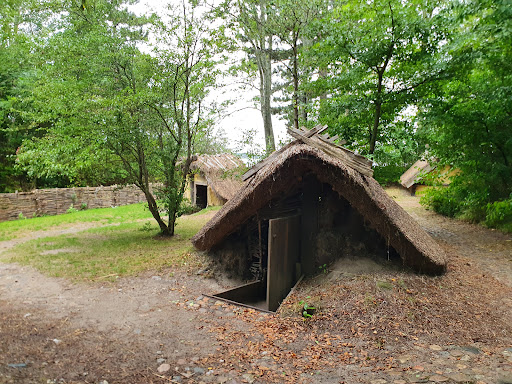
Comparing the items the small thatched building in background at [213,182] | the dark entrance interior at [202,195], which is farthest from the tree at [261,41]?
the dark entrance interior at [202,195]

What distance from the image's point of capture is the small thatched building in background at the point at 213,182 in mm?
17656

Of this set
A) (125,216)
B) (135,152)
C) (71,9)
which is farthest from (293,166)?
(125,216)

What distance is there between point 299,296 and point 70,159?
7.12m

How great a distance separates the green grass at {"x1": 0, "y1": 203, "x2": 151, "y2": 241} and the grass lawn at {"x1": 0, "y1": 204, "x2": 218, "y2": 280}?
0.12ft

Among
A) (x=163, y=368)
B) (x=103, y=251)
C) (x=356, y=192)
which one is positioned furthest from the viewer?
(x=103, y=251)

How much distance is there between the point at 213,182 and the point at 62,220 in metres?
6.93

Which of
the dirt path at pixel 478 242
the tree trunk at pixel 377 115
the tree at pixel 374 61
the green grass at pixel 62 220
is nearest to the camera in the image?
the dirt path at pixel 478 242

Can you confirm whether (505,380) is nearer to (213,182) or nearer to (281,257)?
(281,257)

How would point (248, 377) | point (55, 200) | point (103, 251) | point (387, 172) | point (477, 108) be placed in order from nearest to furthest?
point (248, 377)
point (477, 108)
point (103, 251)
point (387, 172)
point (55, 200)

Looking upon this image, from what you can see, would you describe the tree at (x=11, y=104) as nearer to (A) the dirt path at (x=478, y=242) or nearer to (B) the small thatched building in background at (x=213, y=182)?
(B) the small thatched building in background at (x=213, y=182)

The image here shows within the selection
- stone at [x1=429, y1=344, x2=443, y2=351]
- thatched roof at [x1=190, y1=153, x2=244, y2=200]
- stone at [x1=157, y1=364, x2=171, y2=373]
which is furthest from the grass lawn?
stone at [x1=429, y1=344, x2=443, y2=351]

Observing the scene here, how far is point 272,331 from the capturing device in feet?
14.9

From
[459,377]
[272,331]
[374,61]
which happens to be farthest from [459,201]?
[459,377]

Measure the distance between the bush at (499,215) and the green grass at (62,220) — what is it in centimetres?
981
